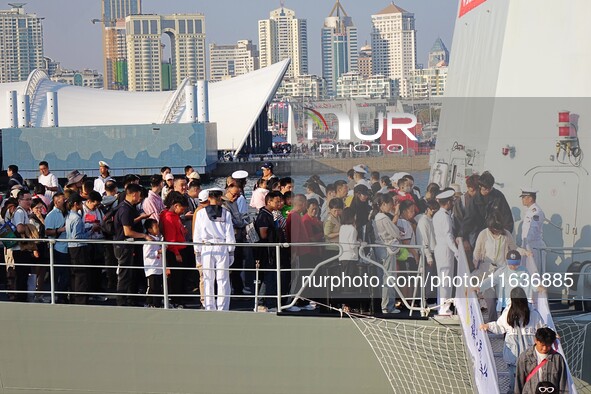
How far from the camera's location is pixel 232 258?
9453mm

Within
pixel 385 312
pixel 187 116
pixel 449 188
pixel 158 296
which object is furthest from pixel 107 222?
pixel 187 116

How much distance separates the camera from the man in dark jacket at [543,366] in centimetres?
712

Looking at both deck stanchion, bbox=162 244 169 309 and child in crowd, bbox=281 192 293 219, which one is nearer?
deck stanchion, bbox=162 244 169 309

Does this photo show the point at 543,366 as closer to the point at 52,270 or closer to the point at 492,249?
the point at 492,249

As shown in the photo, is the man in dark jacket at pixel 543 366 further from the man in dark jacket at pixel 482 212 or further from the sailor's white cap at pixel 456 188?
the sailor's white cap at pixel 456 188

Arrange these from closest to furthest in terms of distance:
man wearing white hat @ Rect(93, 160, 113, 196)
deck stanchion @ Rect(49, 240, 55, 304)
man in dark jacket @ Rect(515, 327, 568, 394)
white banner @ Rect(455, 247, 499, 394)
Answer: man in dark jacket @ Rect(515, 327, 568, 394)
white banner @ Rect(455, 247, 499, 394)
deck stanchion @ Rect(49, 240, 55, 304)
man wearing white hat @ Rect(93, 160, 113, 196)

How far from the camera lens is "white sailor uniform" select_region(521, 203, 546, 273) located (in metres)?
8.13

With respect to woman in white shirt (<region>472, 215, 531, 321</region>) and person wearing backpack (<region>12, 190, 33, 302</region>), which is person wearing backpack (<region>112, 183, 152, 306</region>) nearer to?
person wearing backpack (<region>12, 190, 33, 302</region>)

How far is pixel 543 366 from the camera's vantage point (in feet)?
23.4

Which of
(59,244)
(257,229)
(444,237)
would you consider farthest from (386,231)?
(59,244)

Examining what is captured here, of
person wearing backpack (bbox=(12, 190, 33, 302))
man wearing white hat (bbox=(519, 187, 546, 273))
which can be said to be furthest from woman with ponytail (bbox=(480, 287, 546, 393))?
person wearing backpack (bbox=(12, 190, 33, 302))

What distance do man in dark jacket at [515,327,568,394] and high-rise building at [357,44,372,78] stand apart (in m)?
2.55

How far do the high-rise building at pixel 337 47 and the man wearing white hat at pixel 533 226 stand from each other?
1.65m

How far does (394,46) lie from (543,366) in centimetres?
264
